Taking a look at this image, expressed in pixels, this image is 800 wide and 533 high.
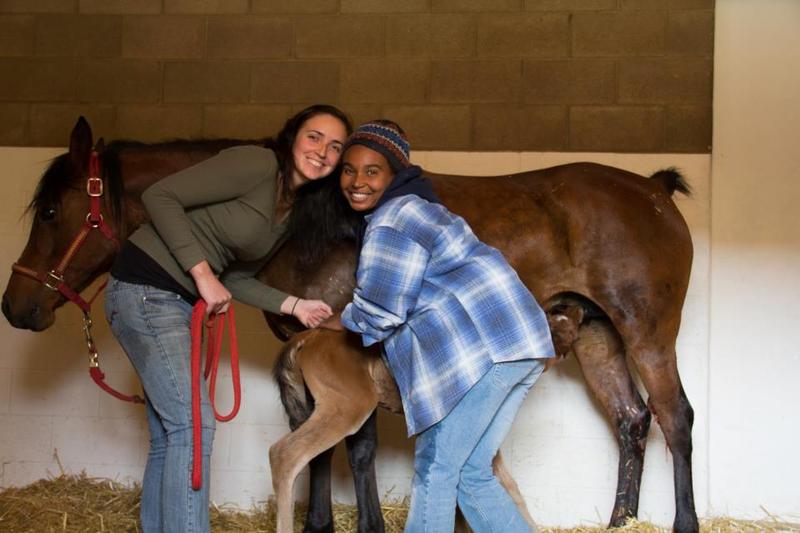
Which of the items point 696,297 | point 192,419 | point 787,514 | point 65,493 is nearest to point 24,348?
point 65,493

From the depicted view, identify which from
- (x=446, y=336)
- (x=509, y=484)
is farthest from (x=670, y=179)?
(x=446, y=336)

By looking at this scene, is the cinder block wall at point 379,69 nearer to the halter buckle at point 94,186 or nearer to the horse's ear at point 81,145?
the horse's ear at point 81,145

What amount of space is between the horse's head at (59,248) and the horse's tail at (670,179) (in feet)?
8.87

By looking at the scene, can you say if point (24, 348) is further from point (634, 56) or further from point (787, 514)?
point (787, 514)

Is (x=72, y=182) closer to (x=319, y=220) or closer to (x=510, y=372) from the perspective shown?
(x=319, y=220)

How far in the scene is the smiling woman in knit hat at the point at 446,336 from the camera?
2.62 meters

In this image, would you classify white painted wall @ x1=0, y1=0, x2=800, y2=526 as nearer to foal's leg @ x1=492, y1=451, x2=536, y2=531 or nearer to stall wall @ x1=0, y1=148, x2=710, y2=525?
stall wall @ x1=0, y1=148, x2=710, y2=525

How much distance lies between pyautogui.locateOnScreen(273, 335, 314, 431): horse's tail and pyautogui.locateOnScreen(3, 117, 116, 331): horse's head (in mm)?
944

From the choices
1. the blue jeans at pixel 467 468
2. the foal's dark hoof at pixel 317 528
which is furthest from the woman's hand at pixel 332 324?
the foal's dark hoof at pixel 317 528

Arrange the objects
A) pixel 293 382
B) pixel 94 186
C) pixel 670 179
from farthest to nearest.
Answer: pixel 670 179 → pixel 94 186 → pixel 293 382

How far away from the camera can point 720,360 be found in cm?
448

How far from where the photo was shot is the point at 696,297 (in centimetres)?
454

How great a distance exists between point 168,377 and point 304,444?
21.4 inches

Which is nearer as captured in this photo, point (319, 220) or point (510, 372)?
point (510, 372)
